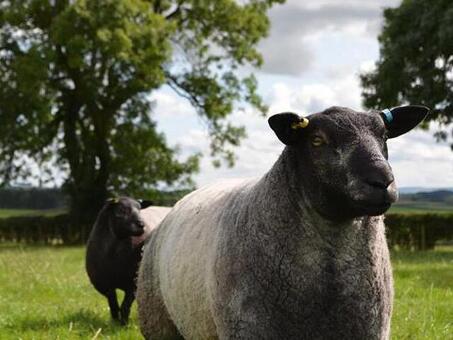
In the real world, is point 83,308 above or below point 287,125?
below

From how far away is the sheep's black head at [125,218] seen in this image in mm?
9883

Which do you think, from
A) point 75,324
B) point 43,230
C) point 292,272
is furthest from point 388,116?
point 43,230

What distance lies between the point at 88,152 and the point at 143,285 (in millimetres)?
32362

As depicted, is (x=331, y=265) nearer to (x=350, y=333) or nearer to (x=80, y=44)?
(x=350, y=333)

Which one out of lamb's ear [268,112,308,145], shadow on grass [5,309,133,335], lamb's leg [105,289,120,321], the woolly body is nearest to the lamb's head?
lamb's ear [268,112,308,145]

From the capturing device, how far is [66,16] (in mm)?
33812

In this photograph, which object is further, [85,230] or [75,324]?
[85,230]

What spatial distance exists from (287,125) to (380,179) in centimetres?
75

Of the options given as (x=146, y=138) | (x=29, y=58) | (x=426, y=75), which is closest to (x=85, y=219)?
(x=146, y=138)

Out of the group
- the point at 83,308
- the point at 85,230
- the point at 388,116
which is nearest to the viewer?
the point at 388,116

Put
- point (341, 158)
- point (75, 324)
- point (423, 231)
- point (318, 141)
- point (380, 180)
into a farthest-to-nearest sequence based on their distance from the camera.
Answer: point (423, 231) → point (75, 324) → point (318, 141) → point (341, 158) → point (380, 180)

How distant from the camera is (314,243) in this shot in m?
4.42

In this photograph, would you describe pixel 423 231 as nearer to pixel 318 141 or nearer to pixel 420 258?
pixel 420 258

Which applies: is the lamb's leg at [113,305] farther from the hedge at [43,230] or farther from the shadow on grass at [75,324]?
the hedge at [43,230]
